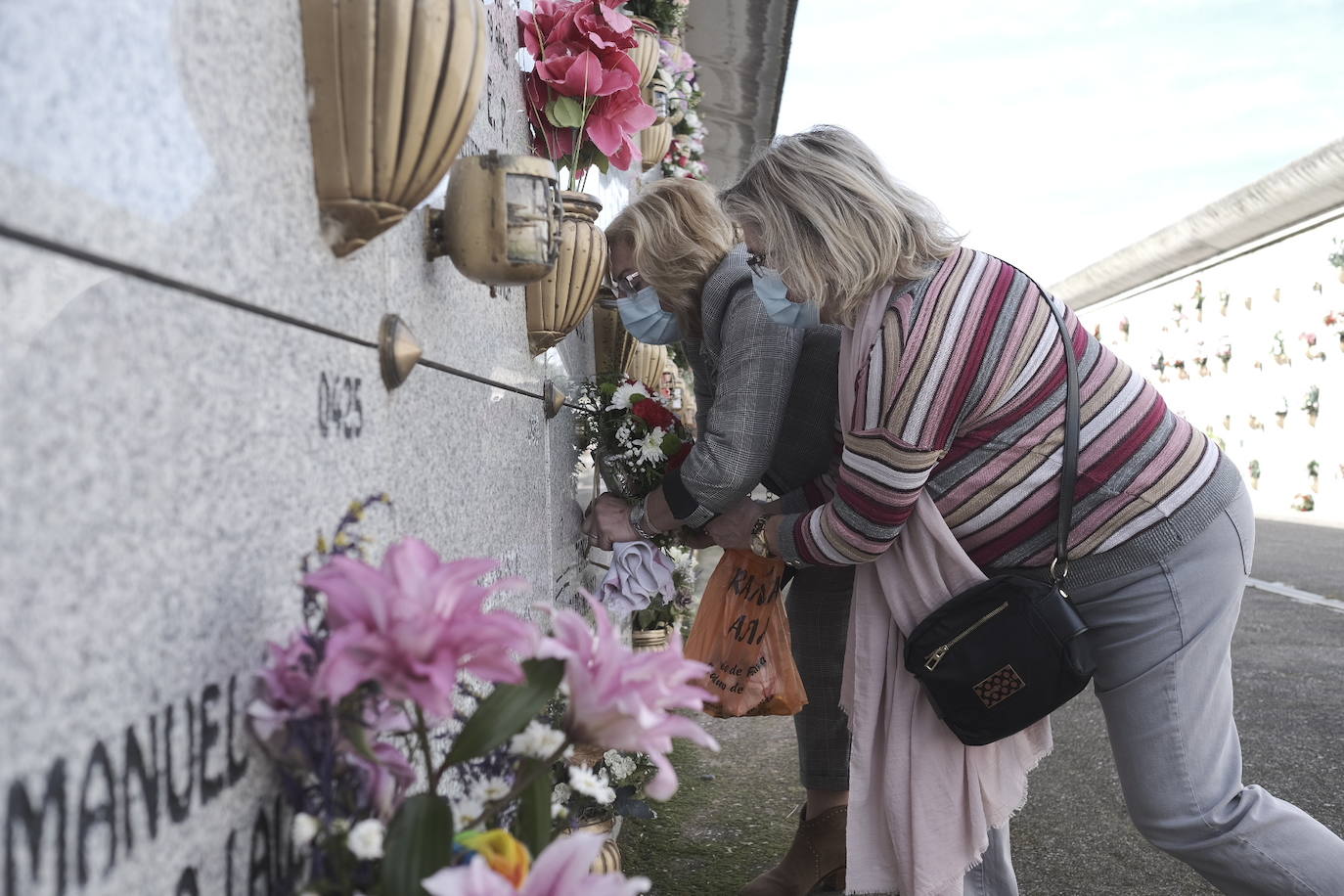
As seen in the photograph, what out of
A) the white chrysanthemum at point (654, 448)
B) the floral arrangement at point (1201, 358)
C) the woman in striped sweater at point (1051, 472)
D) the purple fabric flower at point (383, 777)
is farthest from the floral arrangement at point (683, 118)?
the floral arrangement at point (1201, 358)

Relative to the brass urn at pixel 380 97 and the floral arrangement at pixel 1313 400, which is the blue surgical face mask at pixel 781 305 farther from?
the floral arrangement at pixel 1313 400

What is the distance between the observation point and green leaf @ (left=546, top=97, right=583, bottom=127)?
8.47 ft

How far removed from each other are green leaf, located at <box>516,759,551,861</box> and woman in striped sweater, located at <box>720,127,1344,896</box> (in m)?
1.09

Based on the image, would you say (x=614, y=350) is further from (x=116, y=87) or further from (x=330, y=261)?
(x=116, y=87)

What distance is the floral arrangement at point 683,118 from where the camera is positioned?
4.20 metres

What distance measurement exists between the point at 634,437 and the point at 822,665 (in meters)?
0.77

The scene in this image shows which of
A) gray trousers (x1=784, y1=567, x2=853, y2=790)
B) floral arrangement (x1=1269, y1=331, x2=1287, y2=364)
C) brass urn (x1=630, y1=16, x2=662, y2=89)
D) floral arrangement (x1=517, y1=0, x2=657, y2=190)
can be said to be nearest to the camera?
floral arrangement (x1=517, y1=0, x2=657, y2=190)

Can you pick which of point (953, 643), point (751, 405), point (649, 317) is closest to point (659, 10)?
point (649, 317)

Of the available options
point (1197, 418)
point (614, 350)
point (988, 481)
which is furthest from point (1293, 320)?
point (988, 481)

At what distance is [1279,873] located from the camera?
71.7 inches

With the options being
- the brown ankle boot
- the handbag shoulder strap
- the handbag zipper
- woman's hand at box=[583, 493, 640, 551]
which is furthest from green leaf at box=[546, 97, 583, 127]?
the brown ankle boot

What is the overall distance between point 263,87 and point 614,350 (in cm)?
278

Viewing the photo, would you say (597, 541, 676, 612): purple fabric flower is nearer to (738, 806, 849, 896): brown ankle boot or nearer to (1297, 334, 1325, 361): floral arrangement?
(738, 806, 849, 896): brown ankle boot

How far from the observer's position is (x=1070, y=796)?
3.61 m
